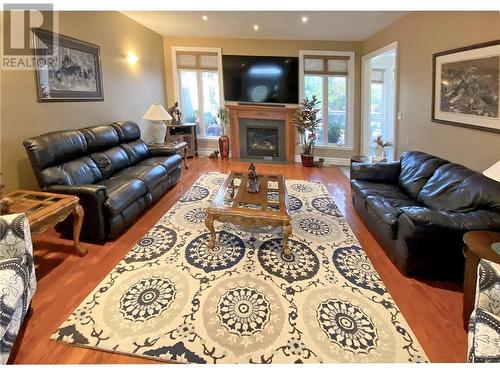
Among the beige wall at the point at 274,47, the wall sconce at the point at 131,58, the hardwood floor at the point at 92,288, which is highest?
the beige wall at the point at 274,47

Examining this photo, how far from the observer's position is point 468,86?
3.19 meters

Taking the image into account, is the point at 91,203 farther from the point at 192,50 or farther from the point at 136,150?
the point at 192,50

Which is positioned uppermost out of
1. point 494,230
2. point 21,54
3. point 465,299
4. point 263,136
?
point 21,54

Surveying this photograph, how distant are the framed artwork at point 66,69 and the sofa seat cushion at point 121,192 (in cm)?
123

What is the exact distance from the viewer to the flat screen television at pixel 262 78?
21.7 feet

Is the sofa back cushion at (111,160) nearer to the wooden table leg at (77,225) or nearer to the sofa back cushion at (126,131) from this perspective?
the sofa back cushion at (126,131)

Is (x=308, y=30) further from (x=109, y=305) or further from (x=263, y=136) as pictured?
(x=109, y=305)

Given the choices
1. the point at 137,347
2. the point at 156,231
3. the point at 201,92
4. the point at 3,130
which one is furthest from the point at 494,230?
the point at 201,92

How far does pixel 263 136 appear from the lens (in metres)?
7.05

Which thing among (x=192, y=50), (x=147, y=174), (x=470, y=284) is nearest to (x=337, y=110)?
(x=192, y=50)

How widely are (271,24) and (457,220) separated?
450 cm

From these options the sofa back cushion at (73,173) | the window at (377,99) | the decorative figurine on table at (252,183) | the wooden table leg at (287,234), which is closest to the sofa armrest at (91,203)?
the sofa back cushion at (73,173)

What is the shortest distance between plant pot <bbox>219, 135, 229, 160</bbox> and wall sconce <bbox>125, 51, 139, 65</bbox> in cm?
232

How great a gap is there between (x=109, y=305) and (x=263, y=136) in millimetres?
5411
